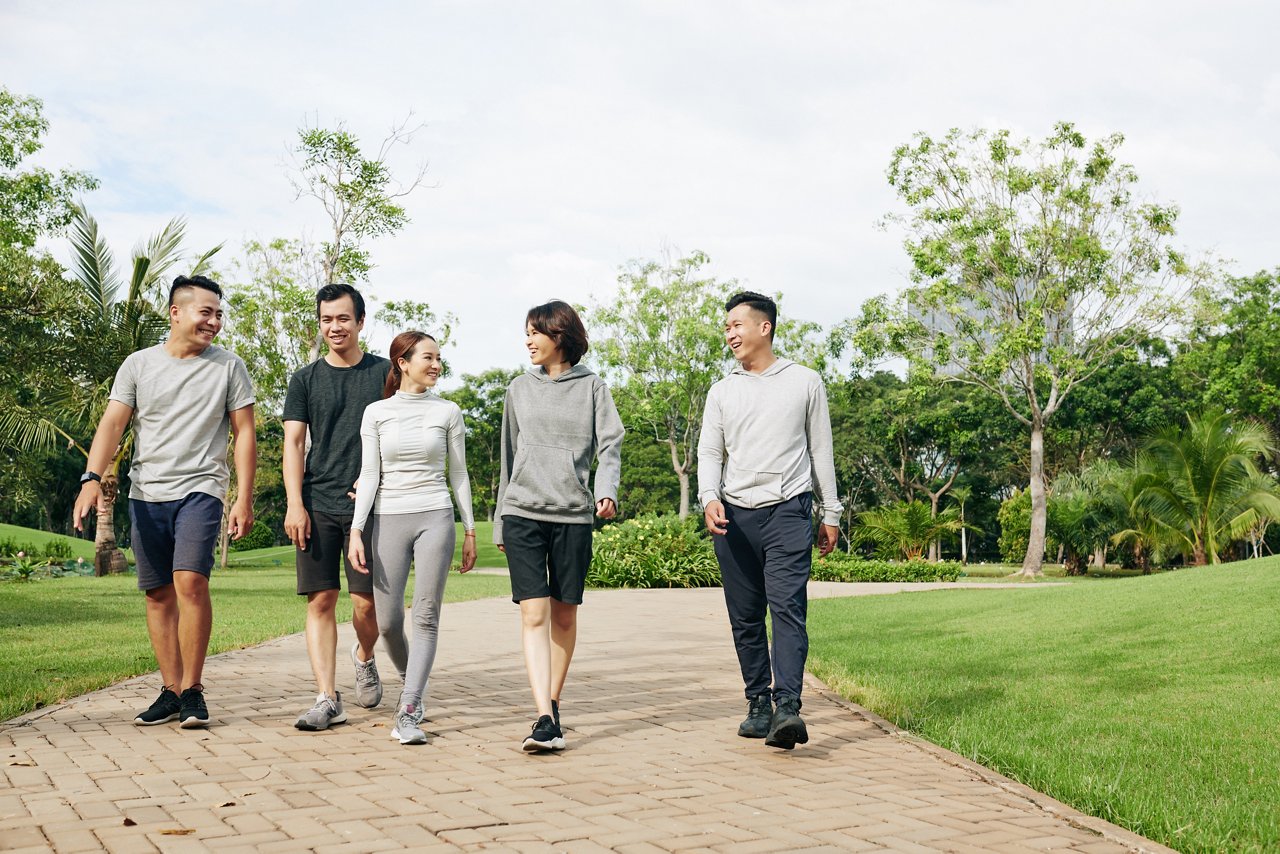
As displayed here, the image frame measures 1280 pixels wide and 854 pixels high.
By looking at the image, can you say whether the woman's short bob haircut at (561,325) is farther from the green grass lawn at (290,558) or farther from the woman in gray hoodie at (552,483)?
the green grass lawn at (290,558)

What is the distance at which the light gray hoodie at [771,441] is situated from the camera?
5.50 metres

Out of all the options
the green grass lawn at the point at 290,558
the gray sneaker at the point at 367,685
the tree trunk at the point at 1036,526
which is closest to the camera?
the gray sneaker at the point at 367,685

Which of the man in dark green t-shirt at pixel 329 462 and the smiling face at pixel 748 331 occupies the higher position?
the smiling face at pixel 748 331

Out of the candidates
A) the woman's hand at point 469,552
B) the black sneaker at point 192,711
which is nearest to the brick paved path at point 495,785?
the black sneaker at point 192,711

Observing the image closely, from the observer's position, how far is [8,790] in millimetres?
4117

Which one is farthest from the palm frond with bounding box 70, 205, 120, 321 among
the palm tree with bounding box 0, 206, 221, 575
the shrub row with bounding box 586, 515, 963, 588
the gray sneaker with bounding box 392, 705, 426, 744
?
the gray sneaker with bounding box 392, 705, 426, 744

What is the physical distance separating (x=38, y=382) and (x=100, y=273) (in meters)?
5.73

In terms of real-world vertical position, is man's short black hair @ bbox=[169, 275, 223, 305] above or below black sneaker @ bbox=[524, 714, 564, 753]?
above

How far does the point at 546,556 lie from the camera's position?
5.34 m

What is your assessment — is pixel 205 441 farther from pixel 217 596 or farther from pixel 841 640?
pixel 217 596

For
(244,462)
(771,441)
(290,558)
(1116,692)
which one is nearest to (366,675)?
(244,462)

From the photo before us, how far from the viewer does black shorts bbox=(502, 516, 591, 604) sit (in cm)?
523

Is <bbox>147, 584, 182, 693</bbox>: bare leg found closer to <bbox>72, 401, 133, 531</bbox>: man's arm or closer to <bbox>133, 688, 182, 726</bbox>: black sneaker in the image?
<bbox>133, 688, 182, 726</bbox>: black sneaker

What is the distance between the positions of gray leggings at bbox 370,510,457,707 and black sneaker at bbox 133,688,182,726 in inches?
43.6
